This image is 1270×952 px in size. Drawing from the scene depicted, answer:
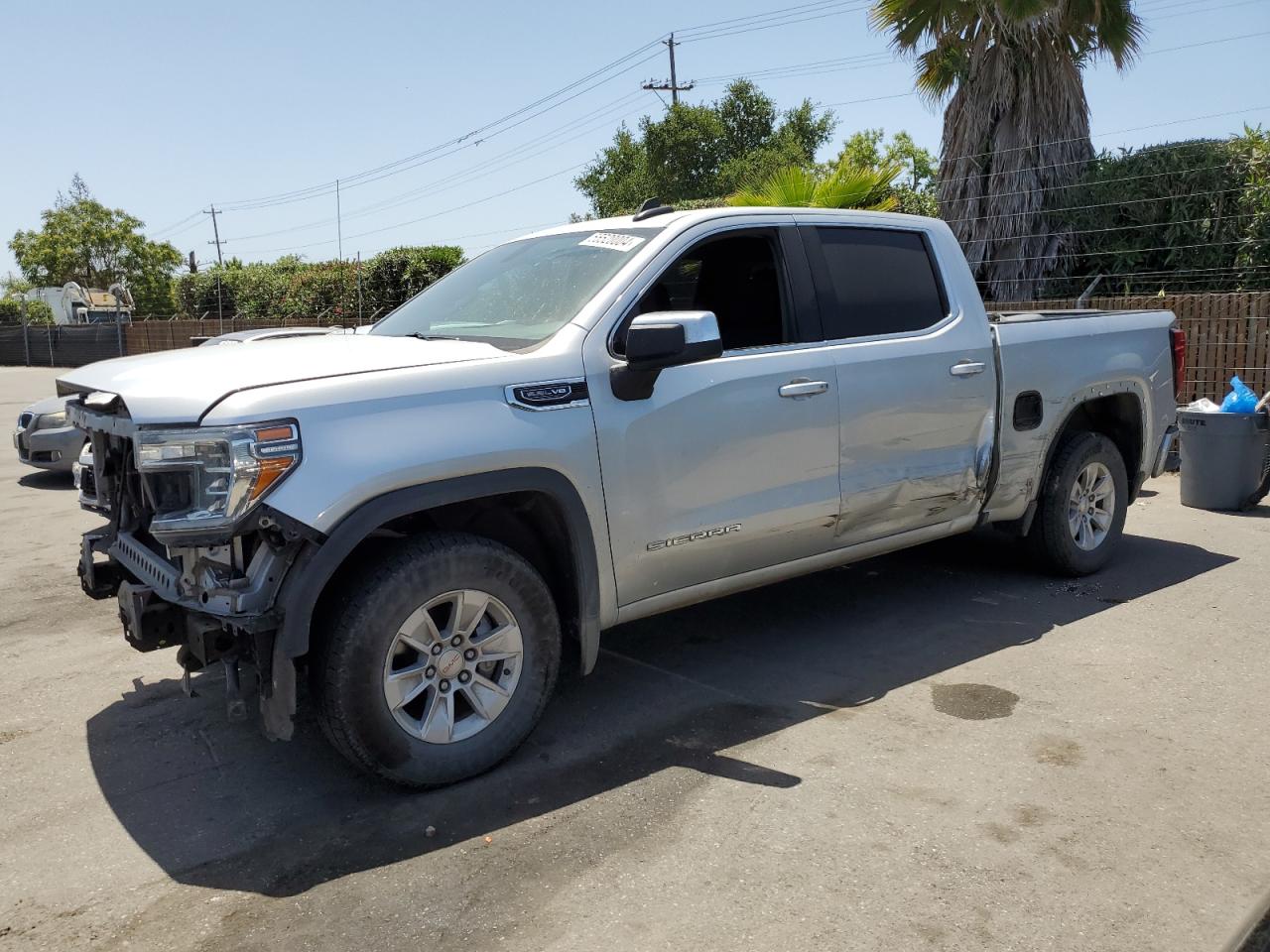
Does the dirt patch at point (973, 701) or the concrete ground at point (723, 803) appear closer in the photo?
the concrete ground at point (723, 803)

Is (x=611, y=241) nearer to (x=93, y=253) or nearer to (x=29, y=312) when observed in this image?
(x=29, y=312)

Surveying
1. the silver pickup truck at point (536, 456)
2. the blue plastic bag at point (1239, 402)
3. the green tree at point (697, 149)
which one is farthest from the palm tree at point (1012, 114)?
the green tree at point (697, 149)

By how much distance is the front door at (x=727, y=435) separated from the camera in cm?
401

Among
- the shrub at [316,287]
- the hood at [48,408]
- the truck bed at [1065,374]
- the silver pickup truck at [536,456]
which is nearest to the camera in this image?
the silver pickup truck at [536,456]

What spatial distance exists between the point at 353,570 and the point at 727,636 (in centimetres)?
230

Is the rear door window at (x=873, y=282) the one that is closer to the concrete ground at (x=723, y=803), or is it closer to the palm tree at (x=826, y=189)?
the concrete ground at (x=723, y=803)

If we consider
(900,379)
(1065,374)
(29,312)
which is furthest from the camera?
(29,312)

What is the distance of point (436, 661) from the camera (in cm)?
360

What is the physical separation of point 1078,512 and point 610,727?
3.39 m

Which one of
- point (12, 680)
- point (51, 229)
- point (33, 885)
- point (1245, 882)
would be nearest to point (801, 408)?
point (1245, 882)

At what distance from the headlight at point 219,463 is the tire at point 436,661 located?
1.53 ft

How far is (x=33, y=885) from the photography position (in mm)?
3166

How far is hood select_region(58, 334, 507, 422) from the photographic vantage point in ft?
11.1

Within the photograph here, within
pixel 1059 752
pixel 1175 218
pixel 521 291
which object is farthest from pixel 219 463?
pixel 1175 218
